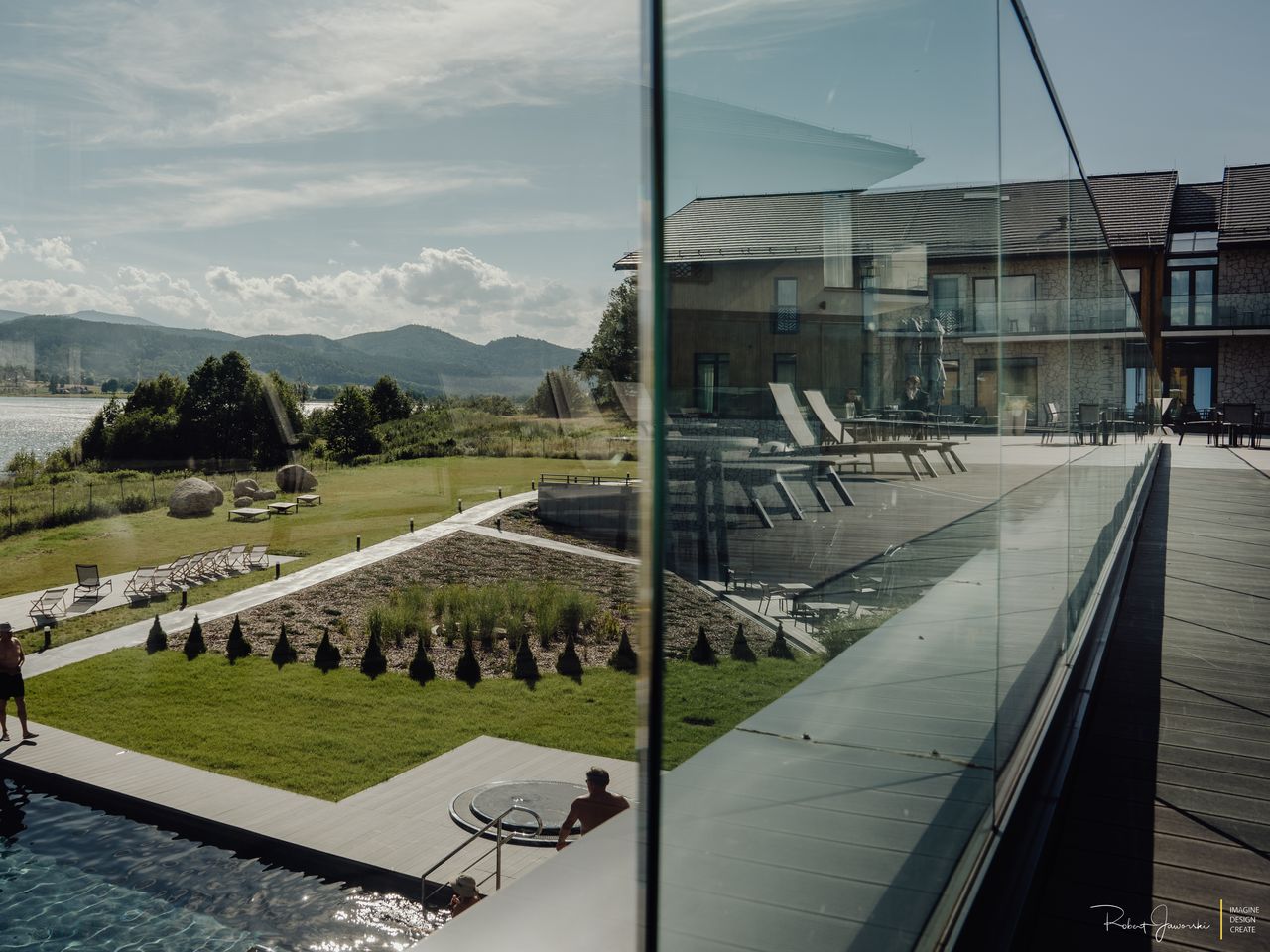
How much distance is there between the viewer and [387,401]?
20.0 meters

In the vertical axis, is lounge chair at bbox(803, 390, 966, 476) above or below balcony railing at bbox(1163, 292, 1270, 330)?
below

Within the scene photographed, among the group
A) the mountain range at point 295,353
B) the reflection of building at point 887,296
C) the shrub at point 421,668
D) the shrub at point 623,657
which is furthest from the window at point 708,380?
the mountain range at point 295,353

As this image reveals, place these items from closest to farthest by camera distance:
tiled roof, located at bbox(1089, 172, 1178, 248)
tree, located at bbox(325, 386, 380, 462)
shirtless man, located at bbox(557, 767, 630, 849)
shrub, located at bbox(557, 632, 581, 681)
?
tiled roof, located at bbox(1089, 172, 1178, 248) → shirtless man, located at bbox(557, 767, 630, 849) → shrub, located at bbox(557, 632, 581, 681) → tree, located at bbox(325, 386, 380, 462)

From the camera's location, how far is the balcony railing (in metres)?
11.7

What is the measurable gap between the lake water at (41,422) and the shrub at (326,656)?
5770 mm

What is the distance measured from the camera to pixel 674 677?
0.29m

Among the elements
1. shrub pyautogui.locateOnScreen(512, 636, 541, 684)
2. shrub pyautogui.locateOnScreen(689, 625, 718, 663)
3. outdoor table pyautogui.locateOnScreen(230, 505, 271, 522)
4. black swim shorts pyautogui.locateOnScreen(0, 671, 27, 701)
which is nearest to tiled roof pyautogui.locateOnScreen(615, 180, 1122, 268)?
shrub pyautogui.locateOnScreen(689, 625, 718, 663)

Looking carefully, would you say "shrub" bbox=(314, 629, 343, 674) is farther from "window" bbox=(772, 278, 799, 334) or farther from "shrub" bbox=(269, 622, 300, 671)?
"window" bbox=(772, 278, 799, 334)


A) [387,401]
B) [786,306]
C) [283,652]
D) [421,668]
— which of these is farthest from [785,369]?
[387,401]

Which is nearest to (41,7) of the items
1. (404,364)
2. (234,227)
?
(234,227)

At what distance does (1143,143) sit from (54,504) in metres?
18.2

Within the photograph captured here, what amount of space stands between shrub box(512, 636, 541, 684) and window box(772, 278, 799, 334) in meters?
15.0

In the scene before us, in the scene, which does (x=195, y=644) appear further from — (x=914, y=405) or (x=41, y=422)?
(x=914, y=405)

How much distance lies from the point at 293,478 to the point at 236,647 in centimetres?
390
